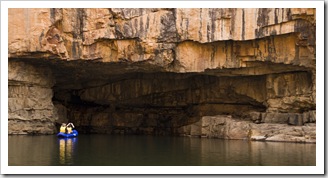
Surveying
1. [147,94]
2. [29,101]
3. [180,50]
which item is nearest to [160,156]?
[180,50]

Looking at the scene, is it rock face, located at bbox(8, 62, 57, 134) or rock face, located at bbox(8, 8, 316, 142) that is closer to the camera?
rock face, located at bbox(8, 8, 316, 142)

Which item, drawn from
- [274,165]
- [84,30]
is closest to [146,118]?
[84,30]

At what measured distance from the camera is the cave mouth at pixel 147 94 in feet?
139

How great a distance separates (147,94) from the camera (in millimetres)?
50438

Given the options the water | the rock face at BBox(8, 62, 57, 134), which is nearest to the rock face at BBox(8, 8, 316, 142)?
the rock face at BBox(8, 62, 57, 134)

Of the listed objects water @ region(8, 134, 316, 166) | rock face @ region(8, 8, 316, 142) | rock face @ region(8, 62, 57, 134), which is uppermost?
rock face @ region(8, 8, 316, 142)

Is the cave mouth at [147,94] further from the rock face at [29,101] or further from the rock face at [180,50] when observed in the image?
the rock face at [29,101]

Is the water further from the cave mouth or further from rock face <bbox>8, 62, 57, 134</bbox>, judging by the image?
the cave mouth

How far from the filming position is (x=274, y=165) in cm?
2330

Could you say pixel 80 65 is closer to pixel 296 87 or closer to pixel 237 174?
pixel 296 87

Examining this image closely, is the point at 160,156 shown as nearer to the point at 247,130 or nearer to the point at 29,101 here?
the point at 247,130

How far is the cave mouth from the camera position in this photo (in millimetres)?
42250

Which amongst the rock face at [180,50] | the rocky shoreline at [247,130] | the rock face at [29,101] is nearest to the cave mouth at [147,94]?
the rock face at [180,50]

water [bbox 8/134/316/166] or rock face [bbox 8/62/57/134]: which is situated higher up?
rock face [bbox 8/62/57/134]
